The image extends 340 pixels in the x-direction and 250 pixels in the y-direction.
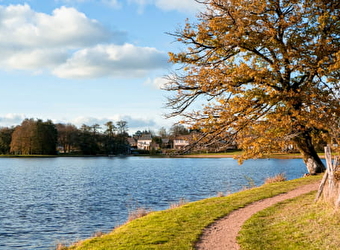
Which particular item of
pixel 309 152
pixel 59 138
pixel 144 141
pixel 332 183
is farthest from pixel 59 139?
pixel 332 183

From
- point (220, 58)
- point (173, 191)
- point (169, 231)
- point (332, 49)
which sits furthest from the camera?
point (173, 191)

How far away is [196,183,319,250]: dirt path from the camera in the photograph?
9212mm

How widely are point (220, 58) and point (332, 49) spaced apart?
17.7ft

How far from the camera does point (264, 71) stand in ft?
54.9

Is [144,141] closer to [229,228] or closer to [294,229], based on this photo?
[229,228]

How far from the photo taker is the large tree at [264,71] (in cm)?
1675

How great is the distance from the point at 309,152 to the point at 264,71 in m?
8.40

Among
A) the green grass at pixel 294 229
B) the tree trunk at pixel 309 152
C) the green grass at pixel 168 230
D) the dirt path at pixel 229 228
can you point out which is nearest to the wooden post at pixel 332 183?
the green grass at pixel 294 229

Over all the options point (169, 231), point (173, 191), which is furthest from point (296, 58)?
point (173, 191)

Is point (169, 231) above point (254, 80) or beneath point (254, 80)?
beneath

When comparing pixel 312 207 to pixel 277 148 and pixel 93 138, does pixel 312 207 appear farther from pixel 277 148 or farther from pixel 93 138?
pixel 93 138

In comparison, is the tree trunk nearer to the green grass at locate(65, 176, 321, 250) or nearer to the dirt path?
the dirt path

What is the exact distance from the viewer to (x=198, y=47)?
1880 centimetres

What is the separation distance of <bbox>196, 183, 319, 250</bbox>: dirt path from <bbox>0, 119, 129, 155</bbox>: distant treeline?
96.2 meters
